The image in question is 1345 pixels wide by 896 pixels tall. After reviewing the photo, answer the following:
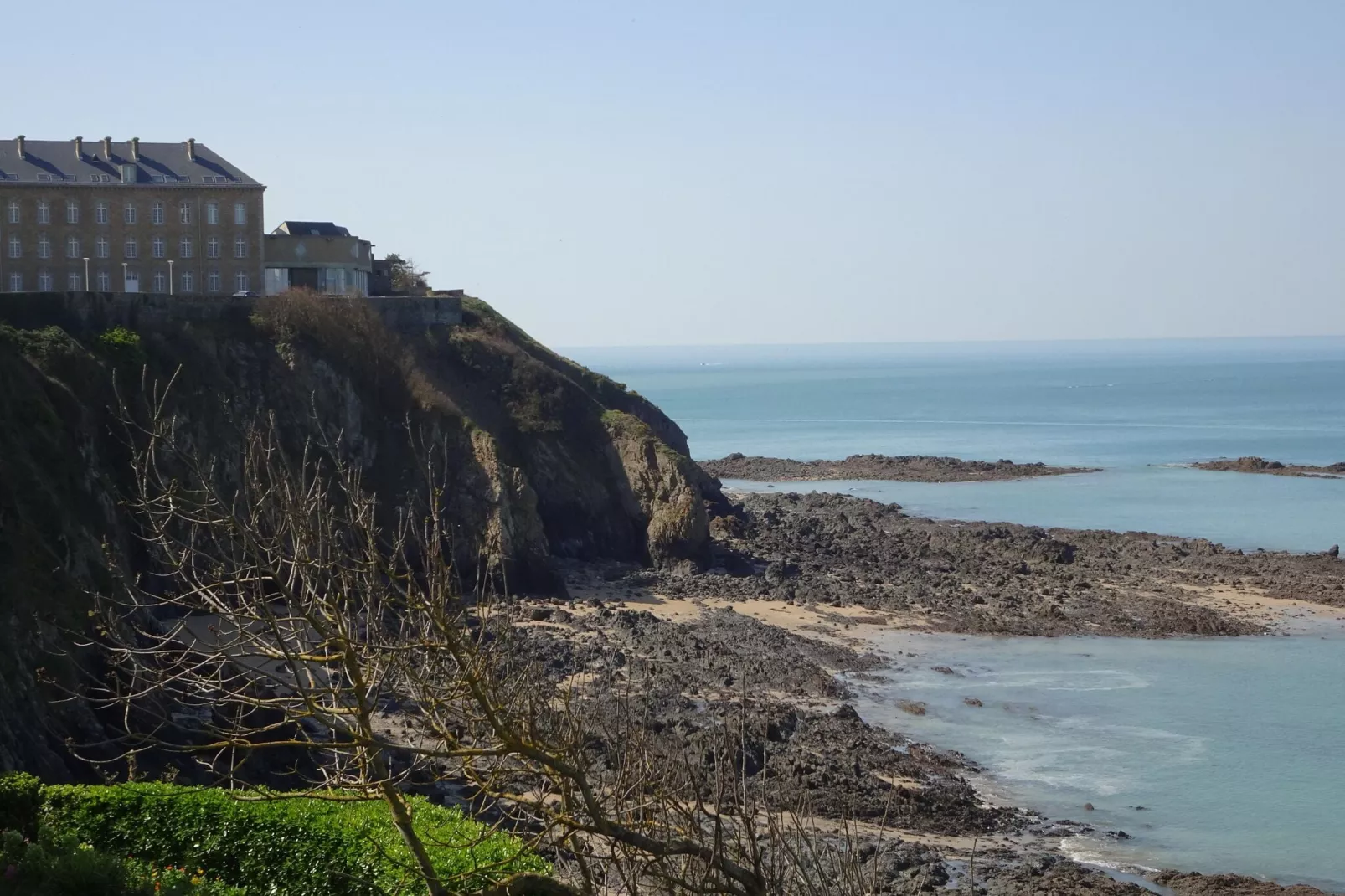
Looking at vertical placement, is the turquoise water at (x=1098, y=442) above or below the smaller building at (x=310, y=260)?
below

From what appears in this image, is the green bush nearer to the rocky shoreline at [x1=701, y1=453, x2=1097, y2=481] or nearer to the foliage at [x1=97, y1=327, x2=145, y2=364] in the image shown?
the foliage at [x1=97, y1=327, x2=145, y2=364]

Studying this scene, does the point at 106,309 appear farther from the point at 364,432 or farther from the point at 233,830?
the point at 233,830

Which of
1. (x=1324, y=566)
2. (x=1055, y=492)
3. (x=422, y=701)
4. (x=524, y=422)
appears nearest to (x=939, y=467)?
(x=1055, y=492)

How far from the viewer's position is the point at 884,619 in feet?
139

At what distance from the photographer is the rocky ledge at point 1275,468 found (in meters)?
86.5

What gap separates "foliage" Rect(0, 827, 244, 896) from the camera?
41.2 feet

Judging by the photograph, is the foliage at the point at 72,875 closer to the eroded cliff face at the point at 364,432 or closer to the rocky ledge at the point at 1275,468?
the eroded cliff face at the point at 364,432

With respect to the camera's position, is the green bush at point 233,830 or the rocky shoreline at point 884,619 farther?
the rocky shoreline at point 884,619

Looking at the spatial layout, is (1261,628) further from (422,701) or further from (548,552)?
(422,701)

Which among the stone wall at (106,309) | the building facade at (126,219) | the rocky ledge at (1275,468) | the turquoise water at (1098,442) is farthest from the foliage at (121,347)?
the rocky ledge at (1275,468)

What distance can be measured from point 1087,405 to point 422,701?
16629 centimetres

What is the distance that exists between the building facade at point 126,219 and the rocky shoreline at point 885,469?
41.5 m

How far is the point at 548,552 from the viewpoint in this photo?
47156 mm

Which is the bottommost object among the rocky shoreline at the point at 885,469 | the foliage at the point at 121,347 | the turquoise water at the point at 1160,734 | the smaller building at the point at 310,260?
the turquoise water at the point at 1160,734
